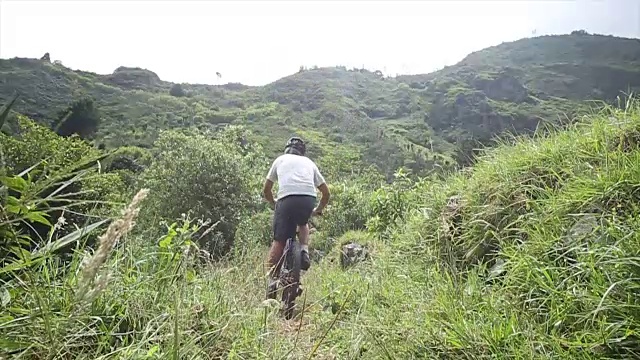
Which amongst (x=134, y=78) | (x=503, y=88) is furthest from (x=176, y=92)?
(x=503, y=88)

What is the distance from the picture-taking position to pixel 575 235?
2.36 meters

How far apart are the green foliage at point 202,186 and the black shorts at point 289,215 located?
4.71 meters

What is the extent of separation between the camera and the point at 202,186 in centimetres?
990

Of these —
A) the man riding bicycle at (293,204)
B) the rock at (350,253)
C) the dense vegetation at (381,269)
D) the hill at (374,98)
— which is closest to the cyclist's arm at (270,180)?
the man riding bicycle at (293,204)

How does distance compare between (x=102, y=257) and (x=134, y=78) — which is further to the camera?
(x=134, y=78)

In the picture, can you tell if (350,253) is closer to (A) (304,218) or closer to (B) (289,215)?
(A) (304,218)

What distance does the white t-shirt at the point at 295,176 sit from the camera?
15.2 feet

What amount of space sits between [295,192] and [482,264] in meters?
2.12

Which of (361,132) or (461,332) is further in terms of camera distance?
(361,132)

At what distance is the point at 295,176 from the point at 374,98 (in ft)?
239

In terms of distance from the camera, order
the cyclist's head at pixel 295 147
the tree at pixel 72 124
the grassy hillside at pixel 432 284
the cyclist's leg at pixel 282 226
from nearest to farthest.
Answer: the tree at pixel 72 124
the grassy hillside at pixel 432 284
the cyclist's leg at pixel 282 226
the cyclist's head at pixel 295 147

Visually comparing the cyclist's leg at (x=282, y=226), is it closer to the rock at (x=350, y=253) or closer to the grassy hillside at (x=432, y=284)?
the grassy hillside at (x=432, y=284)

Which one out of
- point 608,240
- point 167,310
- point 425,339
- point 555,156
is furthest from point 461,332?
point 555,156

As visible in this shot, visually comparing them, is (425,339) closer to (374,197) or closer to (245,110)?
(374,197)
